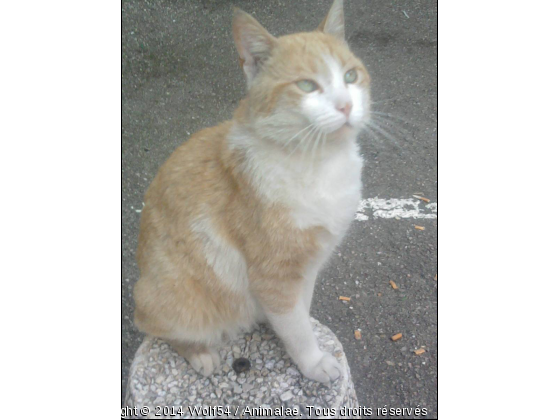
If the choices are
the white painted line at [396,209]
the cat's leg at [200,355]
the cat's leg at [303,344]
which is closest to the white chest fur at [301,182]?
the cat's leg at [303,344]

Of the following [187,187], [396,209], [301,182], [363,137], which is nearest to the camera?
[301,182]

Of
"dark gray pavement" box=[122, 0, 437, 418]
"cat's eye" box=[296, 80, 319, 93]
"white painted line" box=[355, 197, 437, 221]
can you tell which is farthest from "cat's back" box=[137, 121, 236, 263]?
"white painted line" box=[355, 197, 437, 221]

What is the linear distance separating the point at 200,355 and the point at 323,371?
0.32 m

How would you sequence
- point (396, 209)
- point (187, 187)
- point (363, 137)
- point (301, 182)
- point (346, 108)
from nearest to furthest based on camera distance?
1. point (346, 108)
2. point (301, 182)
3. point (187, 187)
4. point (363, 137)
5. point (396, 209)

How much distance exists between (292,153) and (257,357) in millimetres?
569

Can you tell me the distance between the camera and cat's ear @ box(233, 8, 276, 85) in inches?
30.8

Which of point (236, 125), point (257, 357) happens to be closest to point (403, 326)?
point (257, 357)

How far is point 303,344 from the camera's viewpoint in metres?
0.98

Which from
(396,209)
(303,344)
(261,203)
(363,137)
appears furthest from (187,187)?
(396,209)

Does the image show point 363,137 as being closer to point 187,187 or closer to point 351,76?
point 351,76

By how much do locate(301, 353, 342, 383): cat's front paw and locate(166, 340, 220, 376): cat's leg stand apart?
0.24m

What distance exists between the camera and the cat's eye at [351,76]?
0.81 meters

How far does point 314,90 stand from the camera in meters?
0.77

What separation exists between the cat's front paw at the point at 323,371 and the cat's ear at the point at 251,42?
681 mm
